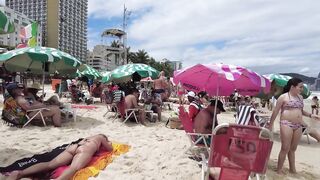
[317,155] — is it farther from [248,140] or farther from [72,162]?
[72,162]

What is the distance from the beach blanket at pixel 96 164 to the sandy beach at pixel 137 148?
0.08m

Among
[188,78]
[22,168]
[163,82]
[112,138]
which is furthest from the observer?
[163,82]

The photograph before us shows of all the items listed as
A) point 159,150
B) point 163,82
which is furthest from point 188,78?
point 163,82

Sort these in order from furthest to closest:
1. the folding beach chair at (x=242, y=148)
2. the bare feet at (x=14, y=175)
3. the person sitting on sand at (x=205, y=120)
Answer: the person sitting on sand at (x=205, y=120) < the bare feet at (x=14, y=175) < the folding beach chair at (x=242, y=148)

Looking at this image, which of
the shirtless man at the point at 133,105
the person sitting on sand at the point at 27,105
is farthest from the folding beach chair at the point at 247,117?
the person sitting on sand at the point at 27,105

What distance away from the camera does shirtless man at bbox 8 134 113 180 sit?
3.65m

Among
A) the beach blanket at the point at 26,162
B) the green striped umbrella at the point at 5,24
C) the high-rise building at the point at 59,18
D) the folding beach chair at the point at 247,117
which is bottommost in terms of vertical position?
the beach blanket at the point at 26,162

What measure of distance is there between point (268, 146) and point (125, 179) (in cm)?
172

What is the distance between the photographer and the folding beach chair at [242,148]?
3115 millimetres

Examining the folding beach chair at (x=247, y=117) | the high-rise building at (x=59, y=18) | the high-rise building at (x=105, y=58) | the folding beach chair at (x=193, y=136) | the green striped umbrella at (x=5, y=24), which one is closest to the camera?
the green striped umbrella at (x=5, y=24)

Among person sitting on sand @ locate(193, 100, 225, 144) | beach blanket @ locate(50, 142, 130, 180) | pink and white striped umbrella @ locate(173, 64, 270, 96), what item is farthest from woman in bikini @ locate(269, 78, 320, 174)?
beach blanket @ locate(50, 142, 130, 180)

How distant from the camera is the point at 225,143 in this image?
313cm

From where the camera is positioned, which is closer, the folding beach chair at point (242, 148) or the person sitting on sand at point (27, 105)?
the folding beach chair at point (242, 148)

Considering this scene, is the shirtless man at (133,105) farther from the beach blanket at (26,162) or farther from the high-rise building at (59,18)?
the high-rise building at (59,18)
